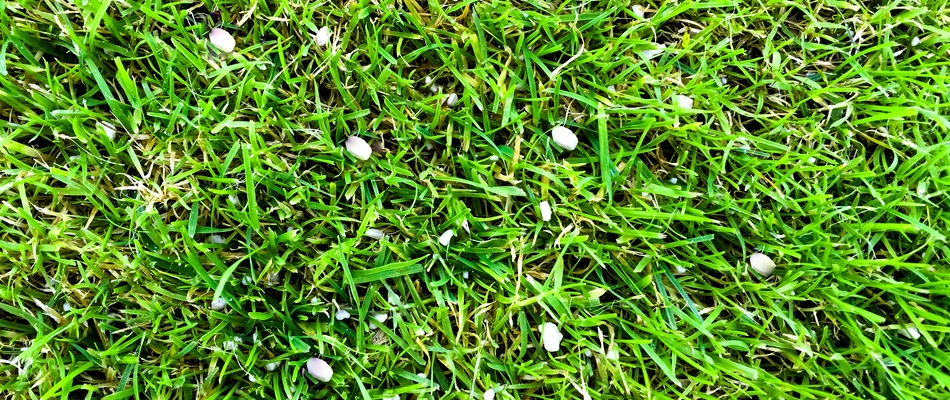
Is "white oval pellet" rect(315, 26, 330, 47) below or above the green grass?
above

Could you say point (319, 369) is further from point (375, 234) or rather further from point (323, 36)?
point (323, 36)

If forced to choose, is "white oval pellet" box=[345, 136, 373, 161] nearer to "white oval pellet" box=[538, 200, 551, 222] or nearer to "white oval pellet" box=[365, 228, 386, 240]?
"white oval pellet" box=[365, 228, 386, 240]

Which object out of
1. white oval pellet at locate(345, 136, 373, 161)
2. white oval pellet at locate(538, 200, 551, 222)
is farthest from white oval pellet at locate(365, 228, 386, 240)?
white oval pellet at locate(538, 200, 551, 222)

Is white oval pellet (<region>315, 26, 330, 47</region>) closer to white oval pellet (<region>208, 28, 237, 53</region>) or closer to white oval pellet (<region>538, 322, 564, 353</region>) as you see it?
white oval pellet (<region>208, 28, 237, 53</region>)

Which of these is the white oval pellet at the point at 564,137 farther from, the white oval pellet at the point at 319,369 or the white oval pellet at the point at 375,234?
the white oval pellet at the point at 319,369

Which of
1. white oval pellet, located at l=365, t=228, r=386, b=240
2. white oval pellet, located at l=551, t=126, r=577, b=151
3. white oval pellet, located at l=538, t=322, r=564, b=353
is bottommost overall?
white oval pellet, located at l=538, t=322, r=564, b=353

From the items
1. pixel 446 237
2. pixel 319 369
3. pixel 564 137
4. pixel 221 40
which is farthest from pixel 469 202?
pixel 221 40

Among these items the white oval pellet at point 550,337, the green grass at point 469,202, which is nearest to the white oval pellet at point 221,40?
the green grass at point 469,202

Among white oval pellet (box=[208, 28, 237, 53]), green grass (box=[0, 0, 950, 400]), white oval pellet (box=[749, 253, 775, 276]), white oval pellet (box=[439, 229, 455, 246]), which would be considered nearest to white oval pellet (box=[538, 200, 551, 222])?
green grass (box=[0, 0, 950, 400])

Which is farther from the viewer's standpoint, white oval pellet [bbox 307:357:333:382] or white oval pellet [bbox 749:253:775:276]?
white oval pellet [bbox 749:253:775:276]
